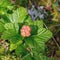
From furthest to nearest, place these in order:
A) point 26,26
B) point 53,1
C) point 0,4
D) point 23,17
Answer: point 53,1 → point 0,4 → point 23,17 → point 26,26

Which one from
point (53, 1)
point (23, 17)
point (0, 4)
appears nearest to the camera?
point (23, 17)

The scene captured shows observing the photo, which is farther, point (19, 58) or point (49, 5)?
point (49, 5)

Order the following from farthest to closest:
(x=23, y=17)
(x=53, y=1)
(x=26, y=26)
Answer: (x=53, y=1) < (x=23, y=17) < (x=26, y=26)

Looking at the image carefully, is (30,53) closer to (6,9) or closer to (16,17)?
(16,17)

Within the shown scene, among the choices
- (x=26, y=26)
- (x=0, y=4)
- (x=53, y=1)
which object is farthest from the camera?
(x=53, y=1)

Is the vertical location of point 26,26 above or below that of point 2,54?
above

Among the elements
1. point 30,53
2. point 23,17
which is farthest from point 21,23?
point 30,53

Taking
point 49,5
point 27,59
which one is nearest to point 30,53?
point 27,59

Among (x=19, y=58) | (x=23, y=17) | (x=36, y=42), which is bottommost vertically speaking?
(x=19, y=58)

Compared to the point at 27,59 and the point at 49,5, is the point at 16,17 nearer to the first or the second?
the point at 27,59
